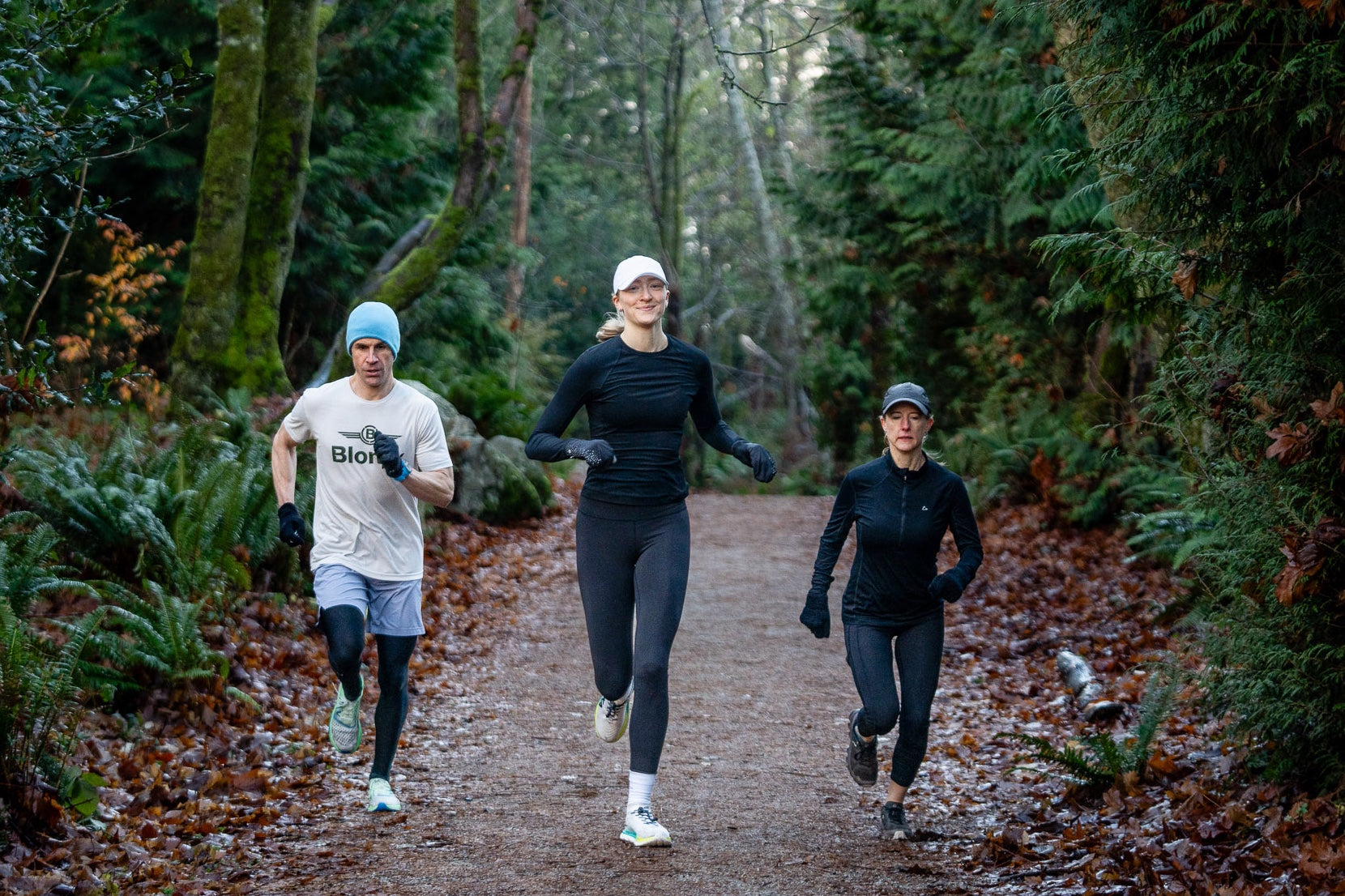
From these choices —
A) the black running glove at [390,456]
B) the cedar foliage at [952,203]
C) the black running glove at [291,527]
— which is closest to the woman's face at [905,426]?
the black running glove at [390,456]

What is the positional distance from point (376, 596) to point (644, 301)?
1918mm

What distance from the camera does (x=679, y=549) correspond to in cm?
565

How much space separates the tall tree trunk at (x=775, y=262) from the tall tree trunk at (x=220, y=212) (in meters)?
14.8

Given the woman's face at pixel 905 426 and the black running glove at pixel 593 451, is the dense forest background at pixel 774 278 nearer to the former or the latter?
the woman's face at pixel 905 426

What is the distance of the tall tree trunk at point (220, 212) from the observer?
13.4 metres

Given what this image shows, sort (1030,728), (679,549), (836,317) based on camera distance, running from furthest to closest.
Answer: (836,317) → (1030,728) → (679,549)

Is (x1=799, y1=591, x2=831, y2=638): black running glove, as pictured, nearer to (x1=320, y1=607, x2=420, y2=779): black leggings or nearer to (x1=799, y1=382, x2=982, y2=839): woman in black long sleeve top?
(x1=799, y1=382, x2=982, y2=839): woman in black long sleeve top

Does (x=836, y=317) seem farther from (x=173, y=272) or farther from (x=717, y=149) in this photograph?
(x=717, y=149)

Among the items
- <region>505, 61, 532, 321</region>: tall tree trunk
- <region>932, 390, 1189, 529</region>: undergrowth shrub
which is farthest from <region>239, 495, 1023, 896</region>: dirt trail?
<region>505, 61, 532, 321</region>: tall tree trunk

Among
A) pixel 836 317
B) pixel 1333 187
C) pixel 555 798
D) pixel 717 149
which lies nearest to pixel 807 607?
pixel 555 798

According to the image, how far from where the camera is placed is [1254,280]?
17.6 feet

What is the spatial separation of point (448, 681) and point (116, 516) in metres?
2.71

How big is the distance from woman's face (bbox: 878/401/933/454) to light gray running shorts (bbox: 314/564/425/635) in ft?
7.86

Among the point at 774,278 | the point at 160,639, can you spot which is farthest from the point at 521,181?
the point at 160,639
